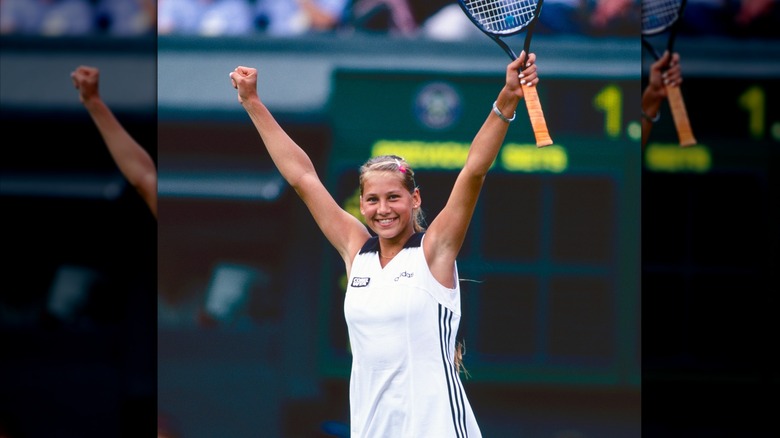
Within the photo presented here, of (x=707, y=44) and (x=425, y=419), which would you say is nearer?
(x=425, y=419)

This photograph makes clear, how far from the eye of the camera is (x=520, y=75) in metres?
2.93

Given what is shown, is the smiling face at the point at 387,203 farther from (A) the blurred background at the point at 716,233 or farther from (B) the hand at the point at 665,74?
(A) the blurred background at the point at 716,233

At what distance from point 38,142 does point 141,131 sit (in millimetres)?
653

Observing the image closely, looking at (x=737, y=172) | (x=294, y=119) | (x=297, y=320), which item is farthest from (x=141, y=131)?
(x=737, y=172)

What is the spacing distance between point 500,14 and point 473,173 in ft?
3.09

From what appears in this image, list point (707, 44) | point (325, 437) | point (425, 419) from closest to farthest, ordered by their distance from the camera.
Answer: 1. point (425, 419)
2. point (707, 44)
3. point (325, 437)

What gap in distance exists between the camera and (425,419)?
9.91 ft

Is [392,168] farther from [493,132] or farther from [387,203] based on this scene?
[493,132]

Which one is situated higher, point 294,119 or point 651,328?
point 294,119

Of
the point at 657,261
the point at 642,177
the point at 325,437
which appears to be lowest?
the point at 325,437

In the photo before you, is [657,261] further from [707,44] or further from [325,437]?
[325,437]

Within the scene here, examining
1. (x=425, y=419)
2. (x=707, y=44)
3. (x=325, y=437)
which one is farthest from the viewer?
(x=325, y=437)

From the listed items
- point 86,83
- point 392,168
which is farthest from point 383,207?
point 86,83

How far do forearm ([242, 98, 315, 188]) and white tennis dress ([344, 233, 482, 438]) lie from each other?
21.1 inches
